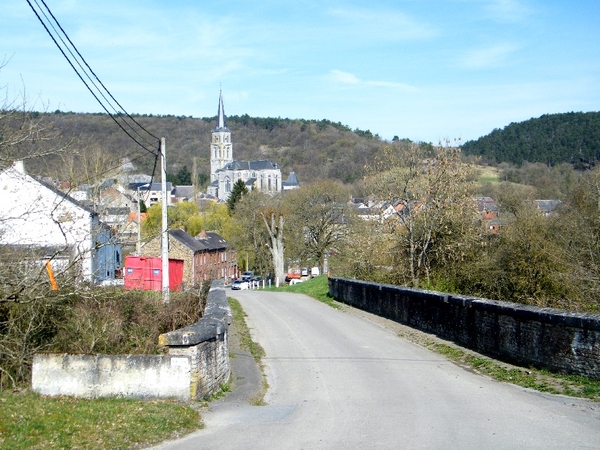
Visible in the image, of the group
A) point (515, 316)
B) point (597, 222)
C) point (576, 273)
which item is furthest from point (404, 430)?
point (597, 222)

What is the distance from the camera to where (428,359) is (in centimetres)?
1335

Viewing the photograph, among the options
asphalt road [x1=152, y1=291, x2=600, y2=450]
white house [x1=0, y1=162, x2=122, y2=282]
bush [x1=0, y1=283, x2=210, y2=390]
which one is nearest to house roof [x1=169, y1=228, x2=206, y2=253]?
white house [x1=0, y1=162, x2=122, y2=282]

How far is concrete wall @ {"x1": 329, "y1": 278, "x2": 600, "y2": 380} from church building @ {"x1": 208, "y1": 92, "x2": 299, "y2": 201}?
5872 inches

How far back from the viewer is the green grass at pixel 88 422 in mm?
6699

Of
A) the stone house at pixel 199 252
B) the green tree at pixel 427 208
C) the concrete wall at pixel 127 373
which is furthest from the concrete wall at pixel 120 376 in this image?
the stone house at pixel 199 252

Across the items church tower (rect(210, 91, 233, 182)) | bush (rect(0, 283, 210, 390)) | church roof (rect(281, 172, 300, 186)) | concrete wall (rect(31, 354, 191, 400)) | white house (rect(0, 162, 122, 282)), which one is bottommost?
concrete wall (rect(31, 354, 191, 400))

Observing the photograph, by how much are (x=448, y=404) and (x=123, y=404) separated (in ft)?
14.6

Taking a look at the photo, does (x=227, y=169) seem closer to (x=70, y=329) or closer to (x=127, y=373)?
(x=70, y=329)

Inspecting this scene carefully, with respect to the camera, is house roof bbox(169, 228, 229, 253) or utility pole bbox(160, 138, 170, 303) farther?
house roof bbox(169, 228, 229, 253)

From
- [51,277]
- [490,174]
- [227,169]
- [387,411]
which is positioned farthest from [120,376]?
[227,169]

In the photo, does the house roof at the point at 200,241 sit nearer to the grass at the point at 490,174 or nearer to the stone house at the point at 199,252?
the stone house at the point at 199,252

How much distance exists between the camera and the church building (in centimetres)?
17175

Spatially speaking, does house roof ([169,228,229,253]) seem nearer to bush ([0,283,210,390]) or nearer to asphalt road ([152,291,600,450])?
bush ([0,283,210,390])

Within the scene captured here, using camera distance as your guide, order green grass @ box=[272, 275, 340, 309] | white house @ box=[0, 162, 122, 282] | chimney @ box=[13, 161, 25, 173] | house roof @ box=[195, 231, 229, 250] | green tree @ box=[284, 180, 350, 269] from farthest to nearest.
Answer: house roof @ box=[195, 231, 229, 250] → green tree @ box=[284, 180, 350, 269] → green grass @ box=[272, 275, 340, 309] → chimney @ box=[13, 161, 25, 173] → white house @ box=[0, 162, 122, 282]
